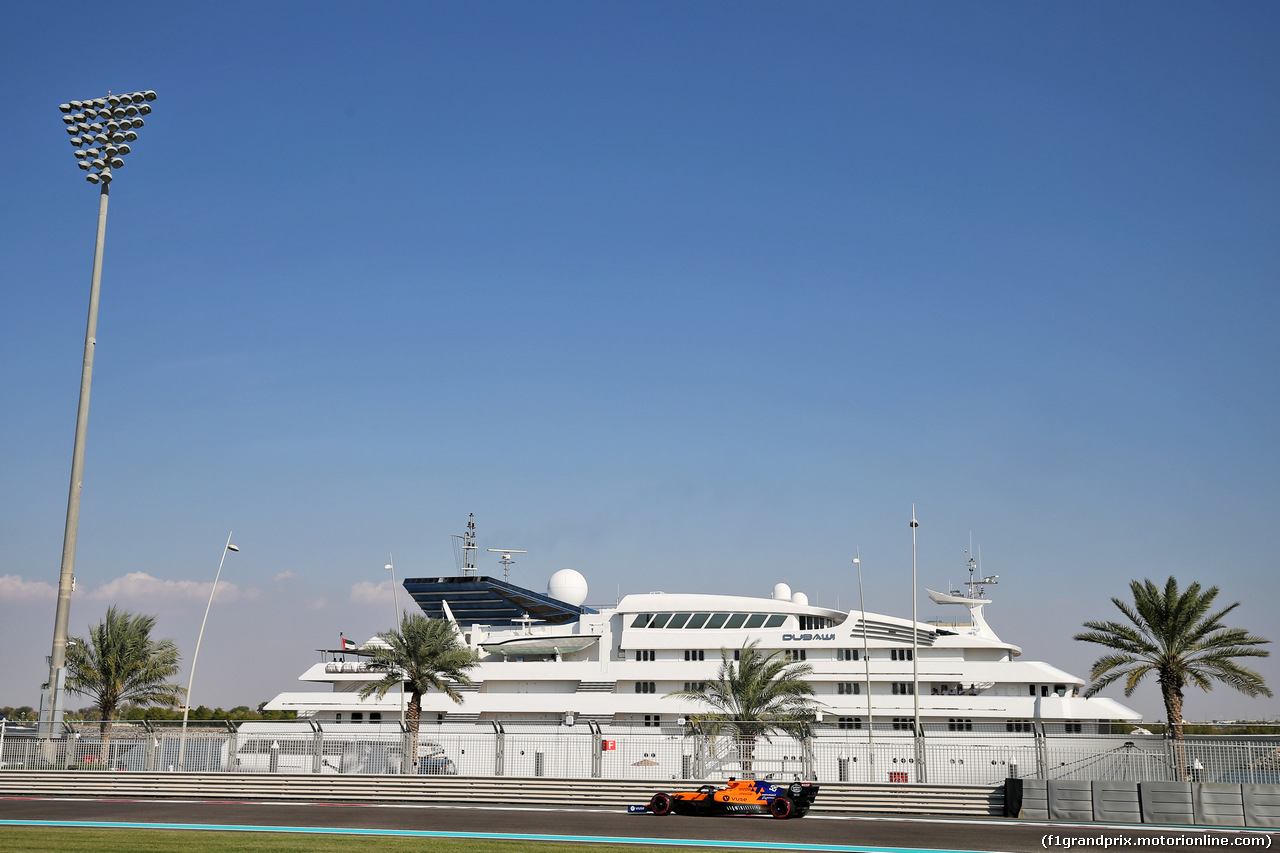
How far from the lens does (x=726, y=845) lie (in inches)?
669

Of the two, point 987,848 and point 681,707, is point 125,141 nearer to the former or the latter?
point 987,848

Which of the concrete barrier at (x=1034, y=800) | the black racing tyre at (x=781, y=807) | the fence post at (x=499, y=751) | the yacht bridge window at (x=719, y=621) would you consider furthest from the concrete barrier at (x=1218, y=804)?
the yacht bridge window at (x=719, y=621)

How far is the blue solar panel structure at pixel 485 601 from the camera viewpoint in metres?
54.5

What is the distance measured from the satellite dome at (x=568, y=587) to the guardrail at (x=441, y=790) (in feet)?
106

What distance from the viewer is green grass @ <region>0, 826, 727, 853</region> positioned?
15.0 meters

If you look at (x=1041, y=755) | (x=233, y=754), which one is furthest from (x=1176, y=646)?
(x=233, y=754)

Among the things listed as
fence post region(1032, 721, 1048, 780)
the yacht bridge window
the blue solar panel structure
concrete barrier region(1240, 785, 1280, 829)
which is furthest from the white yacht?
concrete barrier region(1240, 785, 1280, 829)

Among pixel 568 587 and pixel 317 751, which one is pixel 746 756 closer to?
pixel 317 751

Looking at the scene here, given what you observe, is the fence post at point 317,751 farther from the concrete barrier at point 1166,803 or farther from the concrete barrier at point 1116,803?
the concrete barrier at point 1166,803

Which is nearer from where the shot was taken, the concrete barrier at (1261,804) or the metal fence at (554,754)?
the concrete barrier at (1261,804)

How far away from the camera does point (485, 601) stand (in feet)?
181

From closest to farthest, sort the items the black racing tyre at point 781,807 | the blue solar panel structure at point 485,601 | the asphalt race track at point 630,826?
the asphalt race track at point 630,826 → the black racing tyre at point 781,807 → the blue solar panel structure at point 485,601

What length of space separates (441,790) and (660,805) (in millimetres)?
6537

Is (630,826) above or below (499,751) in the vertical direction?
below
